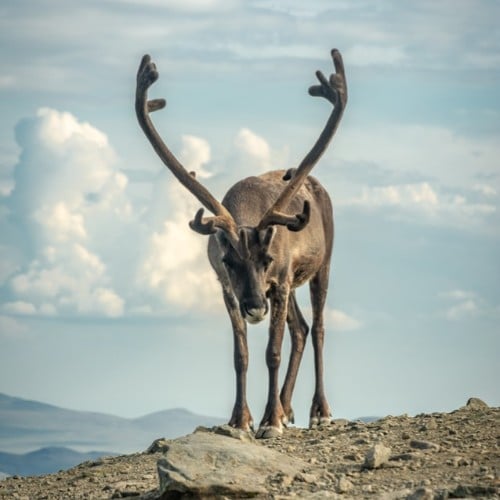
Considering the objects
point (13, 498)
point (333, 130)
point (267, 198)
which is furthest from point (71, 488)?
point (333, 130)

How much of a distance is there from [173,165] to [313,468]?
654 centimetres

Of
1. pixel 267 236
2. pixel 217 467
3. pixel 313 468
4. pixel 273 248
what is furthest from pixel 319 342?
pixel 217 467

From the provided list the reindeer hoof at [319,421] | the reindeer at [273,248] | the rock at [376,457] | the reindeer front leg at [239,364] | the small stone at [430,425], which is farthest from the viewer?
the reindeer hoof at [319,421]

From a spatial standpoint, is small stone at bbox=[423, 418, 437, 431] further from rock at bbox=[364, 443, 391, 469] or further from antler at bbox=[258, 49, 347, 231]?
antler at bbox=[258, 49, 347, 231]

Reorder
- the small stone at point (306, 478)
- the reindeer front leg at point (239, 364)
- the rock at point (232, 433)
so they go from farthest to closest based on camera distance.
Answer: the reindeer front leg at point (239, 364) → the rock at point (232, 433) → the small stone at point (306, 478)

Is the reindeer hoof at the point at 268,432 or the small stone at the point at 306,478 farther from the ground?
the reindeer hoof at the point at 268,432

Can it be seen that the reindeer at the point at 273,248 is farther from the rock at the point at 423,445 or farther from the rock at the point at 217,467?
the rock at the point at 217,467

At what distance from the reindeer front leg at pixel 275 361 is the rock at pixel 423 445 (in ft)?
9.79

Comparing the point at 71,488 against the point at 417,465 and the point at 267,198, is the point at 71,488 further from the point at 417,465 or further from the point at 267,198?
the point at 267,198

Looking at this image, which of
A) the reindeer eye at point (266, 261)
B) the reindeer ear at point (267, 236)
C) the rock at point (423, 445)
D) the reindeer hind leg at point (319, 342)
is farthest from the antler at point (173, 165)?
the rock at point (423, 445)

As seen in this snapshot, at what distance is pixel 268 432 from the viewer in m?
19.8

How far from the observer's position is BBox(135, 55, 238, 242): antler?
19922 mm

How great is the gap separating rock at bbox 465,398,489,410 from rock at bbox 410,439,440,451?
4.19 m

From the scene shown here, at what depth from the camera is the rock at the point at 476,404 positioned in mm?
21281
